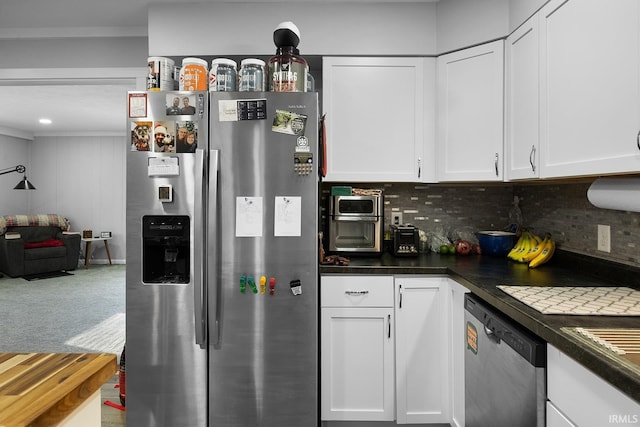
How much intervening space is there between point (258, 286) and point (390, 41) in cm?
168

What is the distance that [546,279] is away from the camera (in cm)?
185

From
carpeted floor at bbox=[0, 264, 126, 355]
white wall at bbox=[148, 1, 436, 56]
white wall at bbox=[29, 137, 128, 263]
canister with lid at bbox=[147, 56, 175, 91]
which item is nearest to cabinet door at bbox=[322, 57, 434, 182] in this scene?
white wall at bbox=[148, 1, 436, 56]

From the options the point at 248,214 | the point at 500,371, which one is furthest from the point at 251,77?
the point at 500,371

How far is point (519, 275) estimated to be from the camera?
1.95 metres

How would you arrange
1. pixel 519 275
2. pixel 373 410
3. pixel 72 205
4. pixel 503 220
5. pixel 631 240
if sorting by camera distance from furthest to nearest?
pixel 72 205
pixel 503 220
pixel 373 410
pixel 519 275
pixel 631 240

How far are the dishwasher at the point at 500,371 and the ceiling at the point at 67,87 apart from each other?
2040 mm

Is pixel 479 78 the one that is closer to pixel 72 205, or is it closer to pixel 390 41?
pixel 390 41

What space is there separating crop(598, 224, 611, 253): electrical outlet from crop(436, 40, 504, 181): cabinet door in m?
0.56

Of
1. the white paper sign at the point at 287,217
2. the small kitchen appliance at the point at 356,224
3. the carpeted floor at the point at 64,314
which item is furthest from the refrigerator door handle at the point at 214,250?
the carpeted floor at the point at 64,314

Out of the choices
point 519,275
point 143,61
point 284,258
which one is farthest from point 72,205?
point 519,275

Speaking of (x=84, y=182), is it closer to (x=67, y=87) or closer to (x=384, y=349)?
(x=67, y=87)

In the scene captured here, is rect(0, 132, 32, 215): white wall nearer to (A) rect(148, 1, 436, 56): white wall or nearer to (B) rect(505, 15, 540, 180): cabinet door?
(A) rect(148, 1, 436, 56): white wall

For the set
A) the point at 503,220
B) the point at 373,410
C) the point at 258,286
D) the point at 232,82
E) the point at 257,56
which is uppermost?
the point at 257,56

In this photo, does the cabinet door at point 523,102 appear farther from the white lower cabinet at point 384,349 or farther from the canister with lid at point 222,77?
the canister with lid at point 222,77
